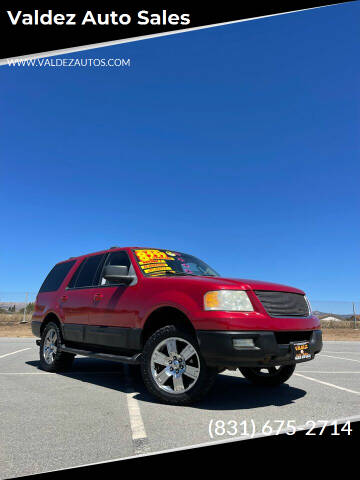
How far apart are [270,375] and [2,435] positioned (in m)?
3.45

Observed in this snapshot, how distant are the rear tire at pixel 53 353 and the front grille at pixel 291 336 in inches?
153

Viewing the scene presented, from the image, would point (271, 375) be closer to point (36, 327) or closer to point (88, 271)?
point (88, 271)

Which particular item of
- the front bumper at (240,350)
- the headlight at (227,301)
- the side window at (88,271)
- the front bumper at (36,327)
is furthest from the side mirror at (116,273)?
the front bumper at (36,327)

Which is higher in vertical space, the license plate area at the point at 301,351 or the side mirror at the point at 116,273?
the side mirror at the point at 116,273

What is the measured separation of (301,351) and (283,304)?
0.54m

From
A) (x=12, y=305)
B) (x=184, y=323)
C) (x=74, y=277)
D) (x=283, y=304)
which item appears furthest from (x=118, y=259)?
(x=12, y=305)

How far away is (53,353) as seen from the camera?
6195 mm

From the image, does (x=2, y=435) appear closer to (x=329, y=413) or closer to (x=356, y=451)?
(x=356, y=451)

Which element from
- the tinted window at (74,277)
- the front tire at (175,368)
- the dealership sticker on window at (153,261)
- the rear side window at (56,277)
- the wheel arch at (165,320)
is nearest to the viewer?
the front tire at (175,368)

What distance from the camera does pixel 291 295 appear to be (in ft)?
14.0

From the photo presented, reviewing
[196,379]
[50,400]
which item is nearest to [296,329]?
[196,379]

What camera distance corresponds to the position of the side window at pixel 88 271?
19.0ft

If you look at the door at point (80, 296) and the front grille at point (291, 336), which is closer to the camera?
the front grille at point (291, 336)

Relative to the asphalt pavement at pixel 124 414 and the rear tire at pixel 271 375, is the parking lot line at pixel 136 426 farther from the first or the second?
the rear tire at pixel 271 375
